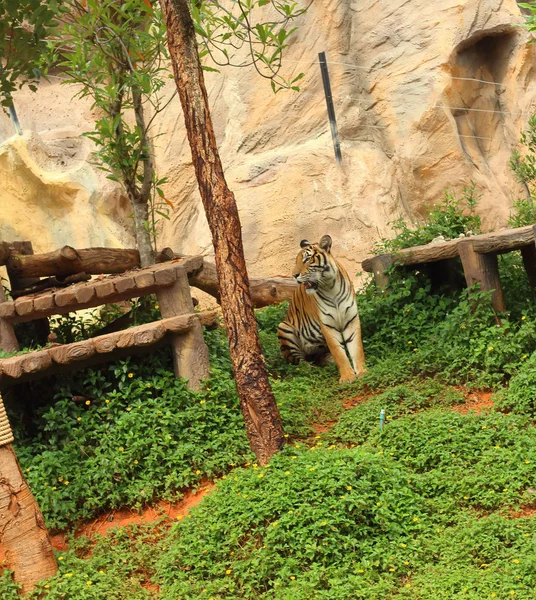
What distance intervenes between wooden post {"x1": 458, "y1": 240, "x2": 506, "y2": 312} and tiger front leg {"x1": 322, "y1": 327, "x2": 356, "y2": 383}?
132cm

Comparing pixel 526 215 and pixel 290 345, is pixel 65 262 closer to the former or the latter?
pixel 290 345

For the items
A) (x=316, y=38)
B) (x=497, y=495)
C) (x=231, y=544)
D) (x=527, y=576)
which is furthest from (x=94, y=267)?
(x=316, y=38)

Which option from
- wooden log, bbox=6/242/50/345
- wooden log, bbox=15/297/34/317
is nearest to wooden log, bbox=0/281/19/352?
wooden log, bbox=15/297/34/317

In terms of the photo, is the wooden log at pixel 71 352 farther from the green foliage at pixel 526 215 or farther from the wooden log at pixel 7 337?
Result: the green foliage at pixel 526 215

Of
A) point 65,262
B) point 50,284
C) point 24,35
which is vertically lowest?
point 50,284

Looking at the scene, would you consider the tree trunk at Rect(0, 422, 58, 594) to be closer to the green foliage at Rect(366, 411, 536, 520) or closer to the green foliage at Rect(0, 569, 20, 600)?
the green foliage at Rect(0, 569, 20, 600)

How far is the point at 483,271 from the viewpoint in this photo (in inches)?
307

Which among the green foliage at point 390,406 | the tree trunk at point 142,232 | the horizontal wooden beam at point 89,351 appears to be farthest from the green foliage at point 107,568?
the tree trunk at point 142,232

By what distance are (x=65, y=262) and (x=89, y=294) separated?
111 cm

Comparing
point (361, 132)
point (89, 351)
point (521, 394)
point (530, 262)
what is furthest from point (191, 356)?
point (361, 132)

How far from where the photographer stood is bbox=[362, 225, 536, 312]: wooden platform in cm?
752

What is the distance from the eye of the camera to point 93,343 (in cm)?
674

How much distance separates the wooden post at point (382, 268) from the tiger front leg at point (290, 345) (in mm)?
976

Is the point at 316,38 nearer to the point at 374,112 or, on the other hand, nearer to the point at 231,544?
the point at 374,112
